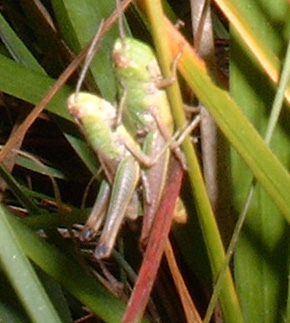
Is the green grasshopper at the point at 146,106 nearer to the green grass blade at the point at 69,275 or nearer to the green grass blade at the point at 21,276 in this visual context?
the green grass blade at the point at 69,275

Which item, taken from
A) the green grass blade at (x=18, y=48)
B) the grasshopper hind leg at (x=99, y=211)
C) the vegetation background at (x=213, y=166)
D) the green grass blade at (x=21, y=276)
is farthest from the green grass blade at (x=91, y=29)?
the green grass blade at (x=21, y=276)

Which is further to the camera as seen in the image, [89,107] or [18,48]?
[18,48]

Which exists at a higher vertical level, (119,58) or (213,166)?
(119,58)

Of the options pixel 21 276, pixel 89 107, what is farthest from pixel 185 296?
pixel 21 276

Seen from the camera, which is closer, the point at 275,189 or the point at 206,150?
the point at 275,189

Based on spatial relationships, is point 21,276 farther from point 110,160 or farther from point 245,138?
point 110,160

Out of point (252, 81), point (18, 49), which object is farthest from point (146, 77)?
point (18, 49)

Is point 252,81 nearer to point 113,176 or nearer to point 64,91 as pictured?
point 113,176

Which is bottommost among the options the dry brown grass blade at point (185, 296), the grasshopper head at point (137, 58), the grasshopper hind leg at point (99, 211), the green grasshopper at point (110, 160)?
the dry brown grass blade at point (185, 296)
